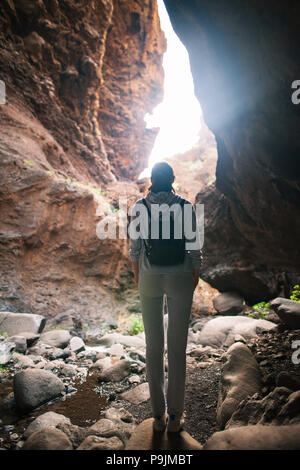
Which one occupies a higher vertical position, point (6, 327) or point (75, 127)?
point (75, 127)

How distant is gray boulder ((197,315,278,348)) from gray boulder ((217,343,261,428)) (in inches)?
47.5

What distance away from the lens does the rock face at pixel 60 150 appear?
6.87m

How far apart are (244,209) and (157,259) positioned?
180 inches

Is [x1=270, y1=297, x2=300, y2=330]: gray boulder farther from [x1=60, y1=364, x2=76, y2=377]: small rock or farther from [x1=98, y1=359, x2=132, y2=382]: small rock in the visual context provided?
[x1=60, y1=364, x2=76, y2=377]: small rock

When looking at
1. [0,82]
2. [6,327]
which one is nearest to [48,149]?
[0,82]

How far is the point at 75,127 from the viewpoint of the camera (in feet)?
38.7

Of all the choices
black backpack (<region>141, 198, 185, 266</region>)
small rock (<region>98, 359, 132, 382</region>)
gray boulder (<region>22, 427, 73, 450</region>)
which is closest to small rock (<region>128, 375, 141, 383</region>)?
small rock (<region>98, 359, 132, 382</region>)

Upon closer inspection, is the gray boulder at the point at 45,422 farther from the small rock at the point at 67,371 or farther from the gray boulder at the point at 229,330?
the gray boulder at the point at 229,330

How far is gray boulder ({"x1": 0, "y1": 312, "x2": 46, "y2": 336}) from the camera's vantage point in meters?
4.94

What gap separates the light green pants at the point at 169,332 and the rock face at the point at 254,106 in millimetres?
2582

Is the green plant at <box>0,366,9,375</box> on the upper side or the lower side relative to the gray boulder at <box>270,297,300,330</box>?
lower

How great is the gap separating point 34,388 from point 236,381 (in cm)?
219

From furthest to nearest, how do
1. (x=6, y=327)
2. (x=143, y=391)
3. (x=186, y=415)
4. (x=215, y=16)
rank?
(x=6, y=327) < (x=215, y=16) < (x=143, y=391) < (x=186, y=415)
